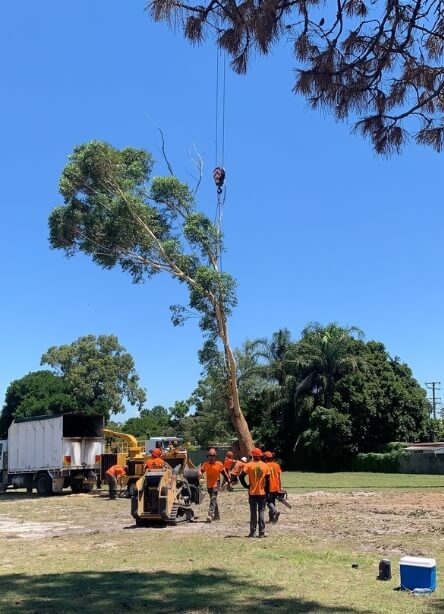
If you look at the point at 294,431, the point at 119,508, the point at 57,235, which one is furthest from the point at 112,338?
the point at 119,508

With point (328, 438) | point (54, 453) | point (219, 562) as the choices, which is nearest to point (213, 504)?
point (219, 562)

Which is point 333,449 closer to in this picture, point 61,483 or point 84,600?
point 61,483

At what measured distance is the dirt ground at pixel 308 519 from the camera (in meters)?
13.7

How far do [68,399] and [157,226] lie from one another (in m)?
35.1

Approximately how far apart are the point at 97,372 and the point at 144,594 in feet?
194

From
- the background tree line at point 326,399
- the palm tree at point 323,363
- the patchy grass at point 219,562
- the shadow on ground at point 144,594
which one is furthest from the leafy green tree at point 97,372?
the shadow on ground at point 144,594

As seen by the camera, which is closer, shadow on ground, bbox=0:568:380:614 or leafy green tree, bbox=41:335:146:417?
shadow on ground, bbox=0:568:380:614

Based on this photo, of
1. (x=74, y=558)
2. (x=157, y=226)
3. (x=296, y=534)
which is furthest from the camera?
(x=157, y=226)

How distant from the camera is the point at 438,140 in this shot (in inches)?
321

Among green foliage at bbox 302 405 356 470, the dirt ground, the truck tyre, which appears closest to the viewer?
the dirt ground

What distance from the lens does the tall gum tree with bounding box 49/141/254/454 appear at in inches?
1329

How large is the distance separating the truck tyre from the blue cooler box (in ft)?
73.0

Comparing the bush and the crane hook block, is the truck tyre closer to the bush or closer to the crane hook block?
the crane hook block

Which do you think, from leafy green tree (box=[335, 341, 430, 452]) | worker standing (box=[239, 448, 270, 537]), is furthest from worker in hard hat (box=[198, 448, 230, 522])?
leafy green tree (box=[335, 341, 430, 452])
